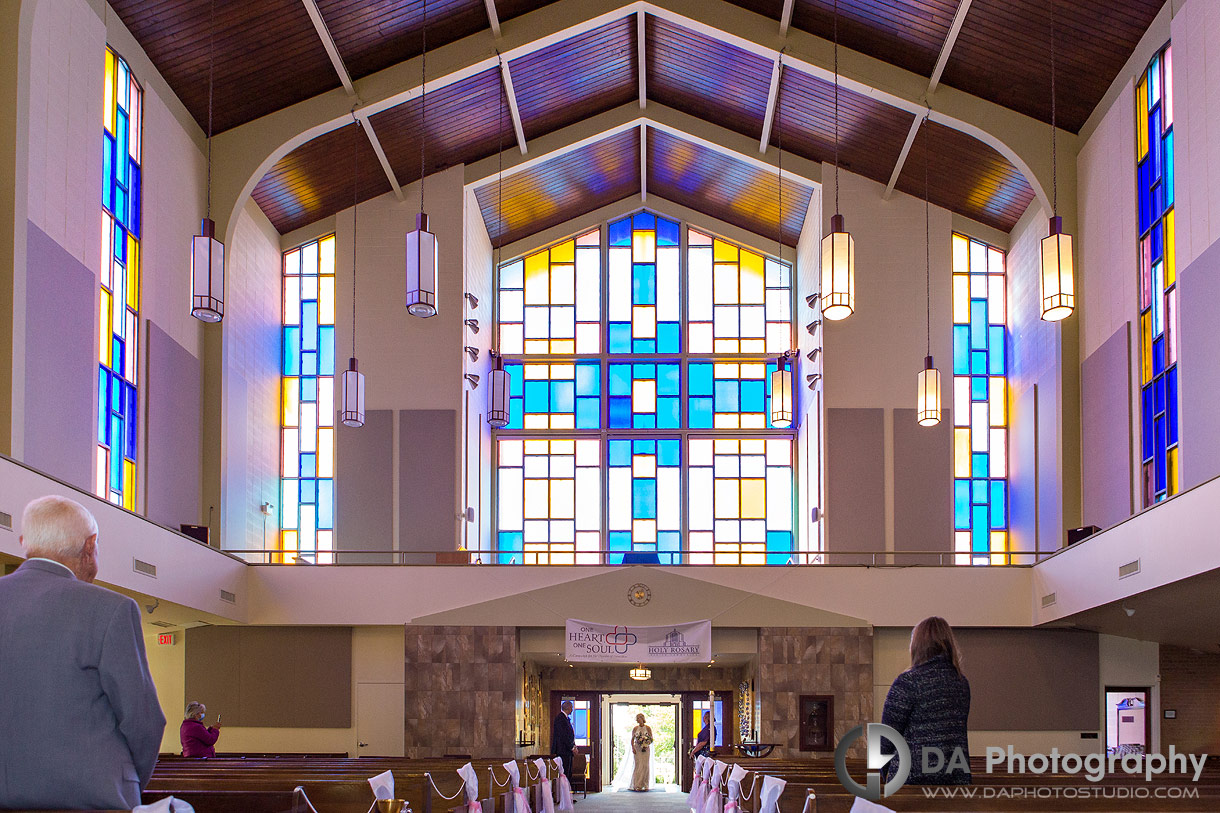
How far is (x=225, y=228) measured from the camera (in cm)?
1642

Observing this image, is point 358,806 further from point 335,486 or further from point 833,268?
point 335,486

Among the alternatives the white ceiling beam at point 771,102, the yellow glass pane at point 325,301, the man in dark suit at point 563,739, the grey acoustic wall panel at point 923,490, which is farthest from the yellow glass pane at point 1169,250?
the yellow glass pane at point 325,301

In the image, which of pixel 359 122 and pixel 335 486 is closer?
pixel 359 122

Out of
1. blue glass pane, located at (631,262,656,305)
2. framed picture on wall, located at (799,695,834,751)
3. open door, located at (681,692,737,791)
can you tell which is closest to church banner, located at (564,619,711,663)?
framed picture on wall, located at (799,695,834,751)

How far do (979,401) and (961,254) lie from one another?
2430 mm

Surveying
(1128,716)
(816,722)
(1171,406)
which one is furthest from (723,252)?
(1128,716)

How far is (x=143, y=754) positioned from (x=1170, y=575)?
34.2 feet

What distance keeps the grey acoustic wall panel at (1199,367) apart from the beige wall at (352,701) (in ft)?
33.0

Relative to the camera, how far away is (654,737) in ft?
70.9

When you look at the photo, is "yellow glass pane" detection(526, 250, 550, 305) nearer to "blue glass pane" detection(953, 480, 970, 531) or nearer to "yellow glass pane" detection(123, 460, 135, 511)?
"blue glass pane" detection(953, 480, 970, 531)

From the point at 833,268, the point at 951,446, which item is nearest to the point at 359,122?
the point at 833,268

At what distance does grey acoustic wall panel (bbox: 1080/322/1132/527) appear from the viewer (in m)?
14.9

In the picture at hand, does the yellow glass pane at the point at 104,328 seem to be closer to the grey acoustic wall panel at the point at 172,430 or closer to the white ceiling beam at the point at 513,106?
the grey acoustic wall panel at the point at 172,430

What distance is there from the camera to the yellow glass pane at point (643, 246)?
901 inches
